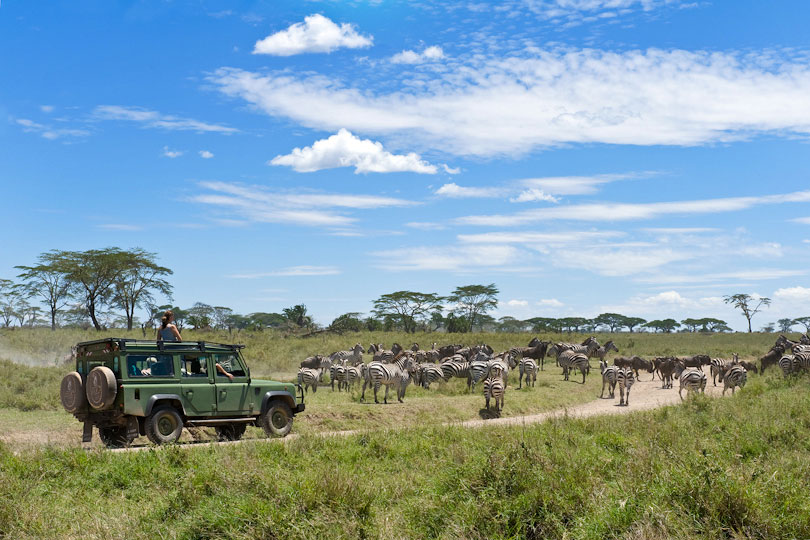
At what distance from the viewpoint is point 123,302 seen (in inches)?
2731

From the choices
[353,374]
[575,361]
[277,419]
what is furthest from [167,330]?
[575,361]

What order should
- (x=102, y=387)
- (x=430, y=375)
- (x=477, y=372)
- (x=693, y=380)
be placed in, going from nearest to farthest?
(x=102, y=387) < (x=693, y=380) < (x=477, y=372) < (x=430, y=375)

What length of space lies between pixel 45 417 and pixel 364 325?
6075 centimetres

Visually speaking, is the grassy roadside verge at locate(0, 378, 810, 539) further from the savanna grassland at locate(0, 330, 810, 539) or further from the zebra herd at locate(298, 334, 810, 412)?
the zebra herd at locate(298, 334, 810, 412)

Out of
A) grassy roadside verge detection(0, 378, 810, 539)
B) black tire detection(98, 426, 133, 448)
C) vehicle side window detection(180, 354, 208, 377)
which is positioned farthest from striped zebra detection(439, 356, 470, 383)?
grassy roadside verge detection(0, 378, 810, 539)

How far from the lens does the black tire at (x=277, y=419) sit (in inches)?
685

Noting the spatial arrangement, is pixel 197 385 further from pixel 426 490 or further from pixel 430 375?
pixel 430 375

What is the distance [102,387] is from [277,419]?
14.4ft

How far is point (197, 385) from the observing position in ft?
53.3

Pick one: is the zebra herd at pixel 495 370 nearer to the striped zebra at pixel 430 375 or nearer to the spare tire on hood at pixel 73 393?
the striped zebra at pixel 430 375

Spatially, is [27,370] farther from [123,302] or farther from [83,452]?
[123,302]

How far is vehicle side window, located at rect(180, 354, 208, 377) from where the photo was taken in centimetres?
1634

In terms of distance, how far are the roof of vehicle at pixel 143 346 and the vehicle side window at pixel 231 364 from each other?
6.5 inches

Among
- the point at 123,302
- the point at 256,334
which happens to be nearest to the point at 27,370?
the point at 256,334
